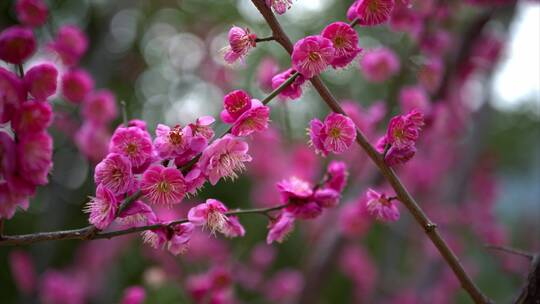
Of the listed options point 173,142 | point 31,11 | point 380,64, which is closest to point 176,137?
point 173,142

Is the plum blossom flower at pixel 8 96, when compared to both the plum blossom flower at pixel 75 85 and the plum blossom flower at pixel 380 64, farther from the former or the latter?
the plum blossom flower at pixel 380 64

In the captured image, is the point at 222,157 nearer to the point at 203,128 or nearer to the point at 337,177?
the point at 203,128

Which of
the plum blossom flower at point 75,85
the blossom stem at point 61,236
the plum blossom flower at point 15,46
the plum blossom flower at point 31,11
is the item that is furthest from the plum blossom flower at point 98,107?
the blossom stem at point 61,236

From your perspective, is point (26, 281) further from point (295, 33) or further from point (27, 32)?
point (295, 33)

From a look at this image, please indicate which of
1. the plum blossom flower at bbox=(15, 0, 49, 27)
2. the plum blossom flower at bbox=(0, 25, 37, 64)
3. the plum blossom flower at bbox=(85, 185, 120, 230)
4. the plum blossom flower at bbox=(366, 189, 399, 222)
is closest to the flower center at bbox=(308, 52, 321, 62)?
the plum blossom flower at bbox=(366, 189, 399, 222)

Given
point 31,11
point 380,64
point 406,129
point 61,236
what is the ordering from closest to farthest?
point 61,236 → point 406,129 → point 31,11 → point 380,64
